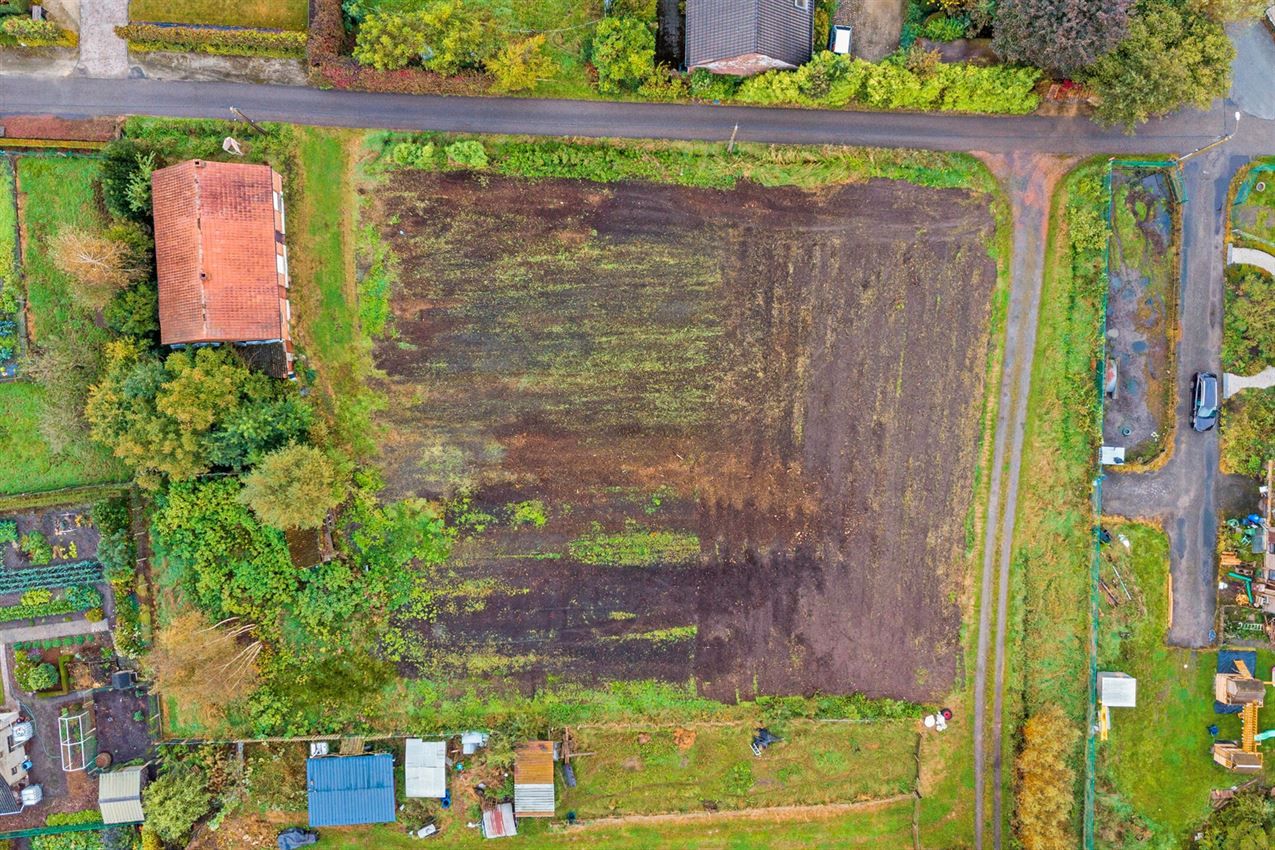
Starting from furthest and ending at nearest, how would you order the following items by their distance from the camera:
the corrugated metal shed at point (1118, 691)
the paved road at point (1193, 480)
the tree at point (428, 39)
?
the paved road at point (1193, 480) < the corrugated metal shed at point (1118, 691) < the tree at point (428, 39)

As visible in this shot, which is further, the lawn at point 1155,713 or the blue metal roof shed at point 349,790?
the lawn at point 1155,713

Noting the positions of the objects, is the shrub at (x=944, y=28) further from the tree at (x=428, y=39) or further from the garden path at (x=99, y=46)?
the garden path at (x=99, y=46)

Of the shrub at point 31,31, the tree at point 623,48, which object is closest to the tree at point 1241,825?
the tree at point 623,48

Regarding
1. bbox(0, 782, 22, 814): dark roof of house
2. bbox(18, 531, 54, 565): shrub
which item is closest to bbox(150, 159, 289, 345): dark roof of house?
bbox(18, 531, 54, 565): shrub

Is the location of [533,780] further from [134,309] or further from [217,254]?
[134,309]

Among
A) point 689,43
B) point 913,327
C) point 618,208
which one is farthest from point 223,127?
point 913,327

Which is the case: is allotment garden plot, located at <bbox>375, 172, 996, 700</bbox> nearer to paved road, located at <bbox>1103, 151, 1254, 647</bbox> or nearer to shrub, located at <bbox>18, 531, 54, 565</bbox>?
paved road, located at <bbox>1103, 151, 1254, 647</bbox>

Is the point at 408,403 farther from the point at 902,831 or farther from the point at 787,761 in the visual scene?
the point at 902,831

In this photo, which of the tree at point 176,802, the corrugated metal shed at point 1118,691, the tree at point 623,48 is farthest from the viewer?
the corrugated metal shed at point 1118,691
